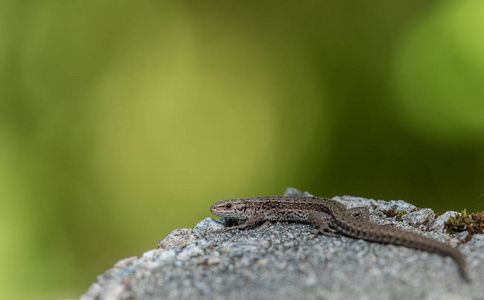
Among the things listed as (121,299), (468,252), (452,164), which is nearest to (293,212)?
(468,252)

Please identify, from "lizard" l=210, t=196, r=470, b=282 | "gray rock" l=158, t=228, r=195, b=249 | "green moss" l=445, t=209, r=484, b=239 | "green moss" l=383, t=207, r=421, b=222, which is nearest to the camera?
"lizard" l=210, t=196, r=470, b=282

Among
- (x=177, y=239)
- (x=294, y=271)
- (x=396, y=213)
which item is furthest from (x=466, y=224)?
(x=177, y=239)

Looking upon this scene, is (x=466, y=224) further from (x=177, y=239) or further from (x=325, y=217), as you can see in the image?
(x=177, y=239)

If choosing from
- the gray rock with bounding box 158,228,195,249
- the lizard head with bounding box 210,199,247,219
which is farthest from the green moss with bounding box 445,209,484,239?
the gray rock with bounding box 158,228,195,249

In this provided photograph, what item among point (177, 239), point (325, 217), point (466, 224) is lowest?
point (466, 224)

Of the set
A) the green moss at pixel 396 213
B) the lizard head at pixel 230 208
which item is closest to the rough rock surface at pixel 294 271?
the green moss at pixel 396 213

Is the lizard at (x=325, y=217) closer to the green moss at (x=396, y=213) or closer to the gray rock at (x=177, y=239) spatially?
the green moss at (x=396, y=213)

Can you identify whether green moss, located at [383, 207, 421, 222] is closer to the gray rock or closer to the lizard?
the lizard

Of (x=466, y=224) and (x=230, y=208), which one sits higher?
(x=230, y=208)
